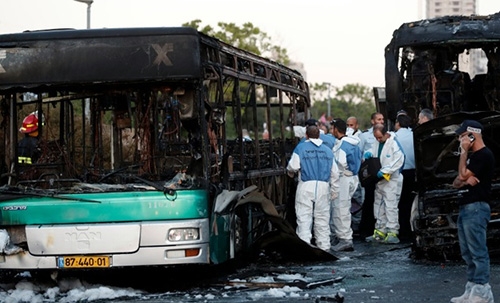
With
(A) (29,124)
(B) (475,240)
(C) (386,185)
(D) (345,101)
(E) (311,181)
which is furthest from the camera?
(D) (345,101)

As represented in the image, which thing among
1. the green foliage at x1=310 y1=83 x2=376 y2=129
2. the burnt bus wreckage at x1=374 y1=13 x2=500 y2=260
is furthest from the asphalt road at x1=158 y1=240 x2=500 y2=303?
the green foliage at x1=310 y1=83 x2=376 y2=129

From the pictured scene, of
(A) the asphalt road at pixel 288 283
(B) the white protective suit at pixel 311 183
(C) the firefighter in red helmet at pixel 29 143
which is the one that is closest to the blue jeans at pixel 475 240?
(A) the asphalt road at pixel 288 283

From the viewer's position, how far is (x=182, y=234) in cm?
1070

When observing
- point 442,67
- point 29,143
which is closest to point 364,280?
→ point 29,143

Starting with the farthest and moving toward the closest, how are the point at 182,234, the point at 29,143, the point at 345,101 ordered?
the point at 345,101, the point at 29,143, the point at 182,234

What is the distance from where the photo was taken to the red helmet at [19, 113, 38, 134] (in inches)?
455

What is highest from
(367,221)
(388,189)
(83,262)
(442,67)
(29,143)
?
(442,67)

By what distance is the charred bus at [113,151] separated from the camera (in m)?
10.7

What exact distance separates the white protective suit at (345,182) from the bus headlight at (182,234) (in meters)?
5.41

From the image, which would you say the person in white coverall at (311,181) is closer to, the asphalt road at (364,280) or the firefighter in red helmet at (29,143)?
the asphalt road at (364,280)

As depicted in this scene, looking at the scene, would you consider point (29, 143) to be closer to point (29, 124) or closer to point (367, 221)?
point (29, 124)

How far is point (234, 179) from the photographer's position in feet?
41.2

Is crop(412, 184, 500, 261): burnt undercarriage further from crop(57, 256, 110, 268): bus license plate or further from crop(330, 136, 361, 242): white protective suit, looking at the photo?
crop(57, 256, 110, 268): bus license plate

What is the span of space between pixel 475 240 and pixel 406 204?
784cm
